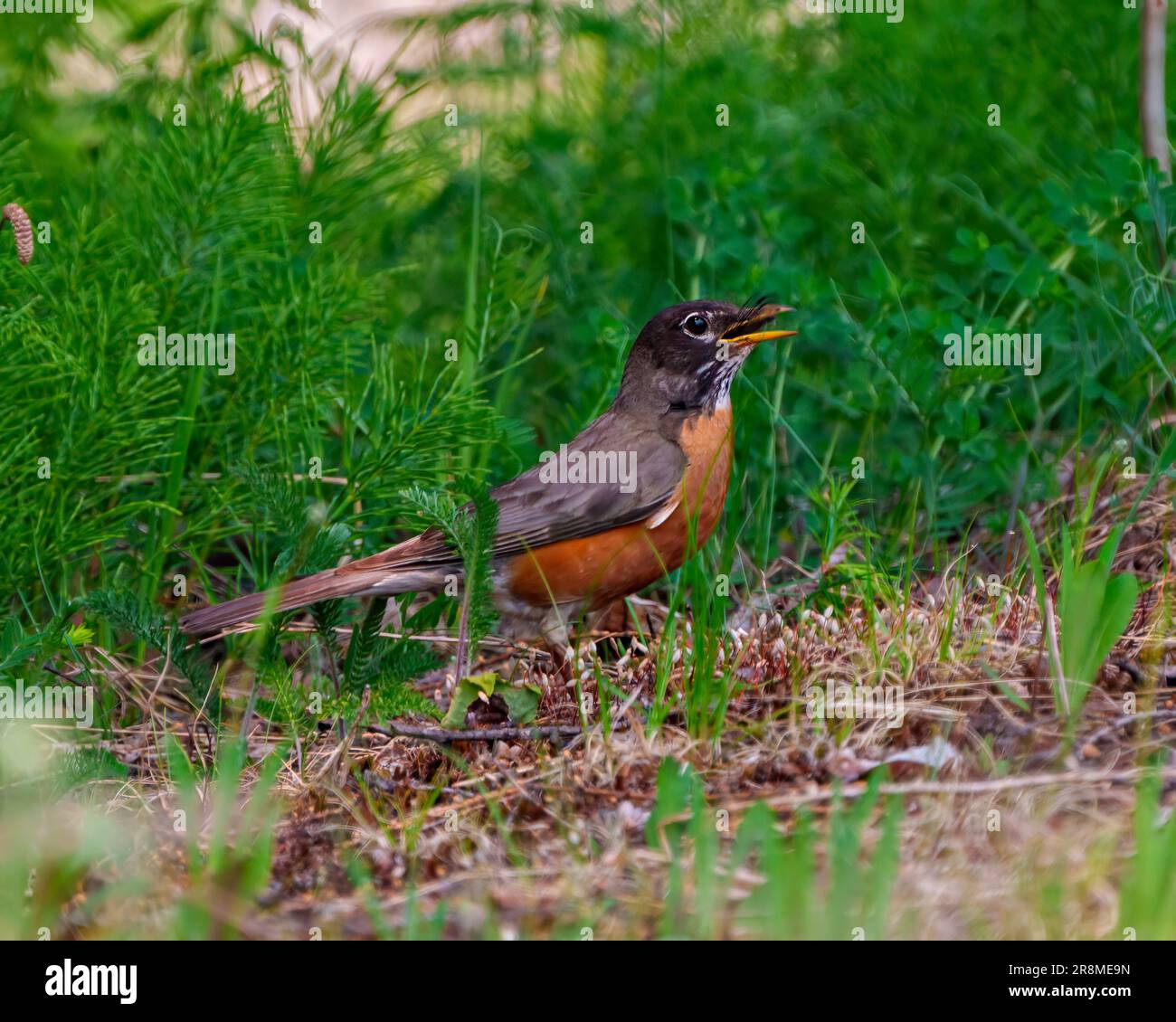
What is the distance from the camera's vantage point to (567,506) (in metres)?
5.33

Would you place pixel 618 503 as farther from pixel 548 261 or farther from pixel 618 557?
pixel 548 261

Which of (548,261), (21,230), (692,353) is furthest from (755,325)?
(21,230)

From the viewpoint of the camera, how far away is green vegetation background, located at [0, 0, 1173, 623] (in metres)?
5.14

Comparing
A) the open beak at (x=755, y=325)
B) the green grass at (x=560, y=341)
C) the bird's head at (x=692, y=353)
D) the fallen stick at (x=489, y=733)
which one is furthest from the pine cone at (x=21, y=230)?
the open beak at (x=755, y=325)

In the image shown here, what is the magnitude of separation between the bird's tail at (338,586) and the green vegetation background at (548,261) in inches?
8.9

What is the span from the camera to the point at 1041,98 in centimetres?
720

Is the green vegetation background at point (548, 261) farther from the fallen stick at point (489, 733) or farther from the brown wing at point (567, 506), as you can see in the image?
the fallen stick at point (489, 733)

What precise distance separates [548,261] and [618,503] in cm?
180

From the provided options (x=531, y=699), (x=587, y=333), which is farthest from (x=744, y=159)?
(x=531, y=699)

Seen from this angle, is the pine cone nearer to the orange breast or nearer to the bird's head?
the orange breast

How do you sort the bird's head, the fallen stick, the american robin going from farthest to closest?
the bird's head
the american robin
the fallen stick

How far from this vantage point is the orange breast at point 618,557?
514 centimetres

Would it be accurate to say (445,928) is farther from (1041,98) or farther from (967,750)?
(1041,98)

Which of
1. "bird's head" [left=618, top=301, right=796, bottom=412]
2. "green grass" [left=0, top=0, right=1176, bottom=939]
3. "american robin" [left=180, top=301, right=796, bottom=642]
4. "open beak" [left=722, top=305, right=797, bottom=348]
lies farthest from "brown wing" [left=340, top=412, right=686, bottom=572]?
"open beak" [left=722, top=305, right=797, bottom=348]
